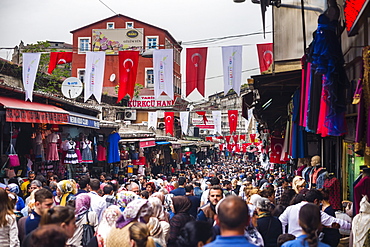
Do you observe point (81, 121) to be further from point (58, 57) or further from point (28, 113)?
point (58, 57)

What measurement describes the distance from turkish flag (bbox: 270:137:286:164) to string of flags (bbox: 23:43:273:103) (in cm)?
347

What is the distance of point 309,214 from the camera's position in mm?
4805

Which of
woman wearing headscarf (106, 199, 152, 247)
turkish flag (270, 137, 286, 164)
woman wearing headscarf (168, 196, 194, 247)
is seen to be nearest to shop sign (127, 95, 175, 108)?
turkish flag (270, 137, 286, 164)

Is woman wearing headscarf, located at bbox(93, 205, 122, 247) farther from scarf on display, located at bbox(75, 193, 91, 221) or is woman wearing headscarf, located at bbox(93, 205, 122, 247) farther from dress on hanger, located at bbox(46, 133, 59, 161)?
dress on hanger, located at bbox(46, 133, 59, 161)

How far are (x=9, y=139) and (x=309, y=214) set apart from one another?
33.1 feet

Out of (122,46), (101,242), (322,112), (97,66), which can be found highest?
(122,46)

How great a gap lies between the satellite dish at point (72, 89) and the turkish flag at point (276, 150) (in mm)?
7724

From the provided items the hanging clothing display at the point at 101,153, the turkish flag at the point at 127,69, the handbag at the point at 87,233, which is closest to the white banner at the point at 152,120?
the hanging clothing display at the point at 101,153

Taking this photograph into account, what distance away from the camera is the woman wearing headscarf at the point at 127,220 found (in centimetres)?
553

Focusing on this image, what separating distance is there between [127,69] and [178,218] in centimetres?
1095

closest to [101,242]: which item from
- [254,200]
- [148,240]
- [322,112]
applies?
[148,240]

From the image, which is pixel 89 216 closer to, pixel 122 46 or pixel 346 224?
pixel 346 224

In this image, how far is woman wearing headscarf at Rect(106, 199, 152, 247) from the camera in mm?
5531

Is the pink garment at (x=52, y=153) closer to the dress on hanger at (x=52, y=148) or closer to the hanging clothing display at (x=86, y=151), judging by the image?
the dress on hanger at (x=52, y=148)
